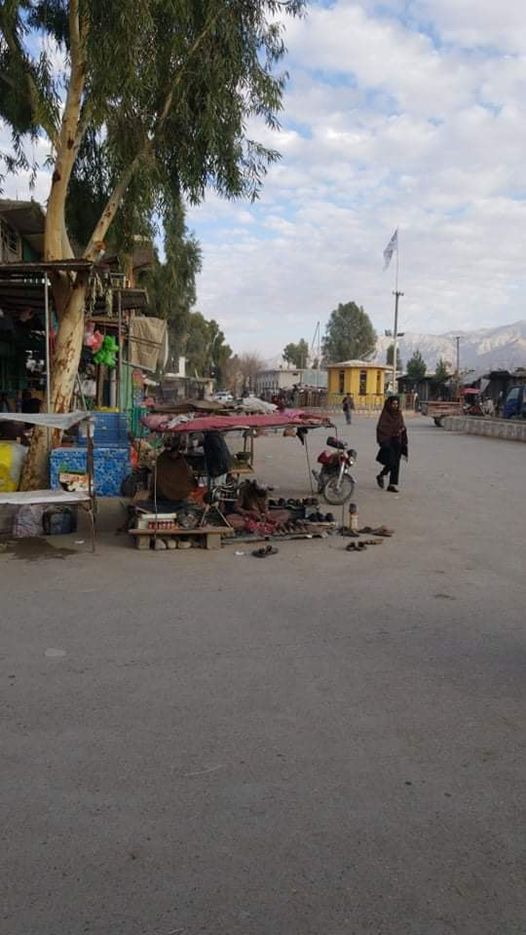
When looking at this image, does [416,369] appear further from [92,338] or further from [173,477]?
[173,477]

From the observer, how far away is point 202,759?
11.9 ft

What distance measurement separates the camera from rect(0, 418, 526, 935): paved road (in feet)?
8.60

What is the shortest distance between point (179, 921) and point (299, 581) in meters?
4.92

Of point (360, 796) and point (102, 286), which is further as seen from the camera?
point (102, 286)

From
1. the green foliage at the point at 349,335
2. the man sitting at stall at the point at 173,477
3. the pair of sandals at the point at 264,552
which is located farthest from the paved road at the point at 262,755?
the green foliage at the point at 349,335

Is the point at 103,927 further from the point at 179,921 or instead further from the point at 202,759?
the point at 202,759

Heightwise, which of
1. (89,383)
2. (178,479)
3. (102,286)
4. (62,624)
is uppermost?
(102,286)

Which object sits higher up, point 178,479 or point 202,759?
point 178,479

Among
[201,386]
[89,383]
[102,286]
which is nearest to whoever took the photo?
[102,286]

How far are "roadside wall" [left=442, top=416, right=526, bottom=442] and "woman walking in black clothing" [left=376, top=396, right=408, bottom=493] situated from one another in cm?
1712

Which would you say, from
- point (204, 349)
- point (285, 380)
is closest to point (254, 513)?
point (204, 349)

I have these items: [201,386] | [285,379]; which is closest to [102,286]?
[201,386]

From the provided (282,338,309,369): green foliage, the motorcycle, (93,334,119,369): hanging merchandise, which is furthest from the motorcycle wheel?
(282,338,309,369): green foliage

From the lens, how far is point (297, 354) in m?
144
